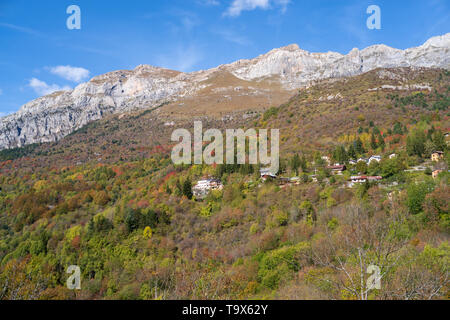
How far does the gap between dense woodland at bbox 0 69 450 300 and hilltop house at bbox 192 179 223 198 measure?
141 cm

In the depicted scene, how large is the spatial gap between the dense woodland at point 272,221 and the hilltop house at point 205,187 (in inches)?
55.5

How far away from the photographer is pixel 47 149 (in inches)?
4181

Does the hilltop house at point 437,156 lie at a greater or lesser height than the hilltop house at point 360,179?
greater

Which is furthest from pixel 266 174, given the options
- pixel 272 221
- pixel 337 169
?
pixel 272 221

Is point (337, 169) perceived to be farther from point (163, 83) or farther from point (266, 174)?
point (163, 83)

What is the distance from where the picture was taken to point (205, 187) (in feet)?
141

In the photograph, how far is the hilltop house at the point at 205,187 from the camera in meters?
41.7

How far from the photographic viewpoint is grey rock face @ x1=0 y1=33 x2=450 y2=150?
464 ft

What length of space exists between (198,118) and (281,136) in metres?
50.5

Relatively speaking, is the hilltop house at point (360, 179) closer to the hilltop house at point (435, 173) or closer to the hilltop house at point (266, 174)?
the hilltop house at point (435, 173)

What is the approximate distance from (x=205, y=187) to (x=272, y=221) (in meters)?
16.5

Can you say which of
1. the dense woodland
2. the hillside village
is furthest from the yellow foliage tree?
the hillside village

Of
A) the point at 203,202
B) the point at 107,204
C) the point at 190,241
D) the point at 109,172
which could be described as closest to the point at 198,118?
the point at 109,172

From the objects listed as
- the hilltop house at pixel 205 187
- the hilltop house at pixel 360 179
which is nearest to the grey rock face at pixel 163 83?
the hilltop house at pixel 205 187
